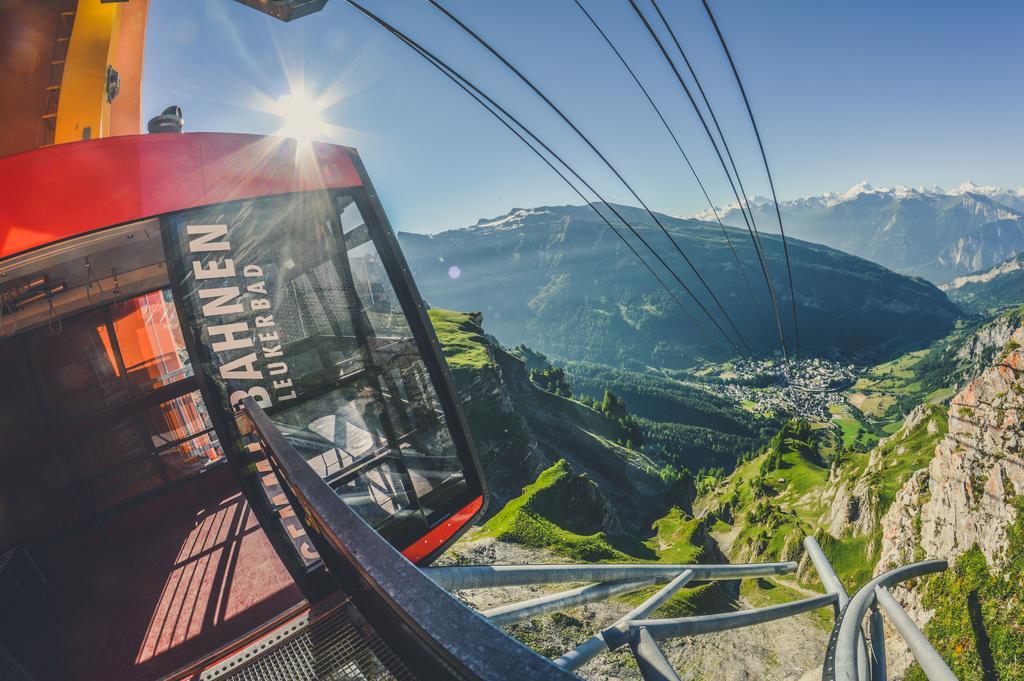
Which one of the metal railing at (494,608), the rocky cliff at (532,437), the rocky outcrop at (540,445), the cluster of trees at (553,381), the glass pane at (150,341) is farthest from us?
the cluster of trees at (553,381)

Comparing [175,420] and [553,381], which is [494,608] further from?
[553,381]

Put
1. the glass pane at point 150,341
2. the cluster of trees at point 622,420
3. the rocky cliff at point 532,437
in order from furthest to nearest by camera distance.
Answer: the cluster of trees at point 622,420
the rocky cliff at point 532,437
the glass pane at point 150,341

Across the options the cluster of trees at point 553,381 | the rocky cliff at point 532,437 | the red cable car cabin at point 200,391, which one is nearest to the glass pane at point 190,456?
the red cable car cabin at point 200,391

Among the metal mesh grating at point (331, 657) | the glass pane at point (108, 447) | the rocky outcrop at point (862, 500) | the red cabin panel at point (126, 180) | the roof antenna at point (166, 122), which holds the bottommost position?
the rocky outcrop at point (862, 500)

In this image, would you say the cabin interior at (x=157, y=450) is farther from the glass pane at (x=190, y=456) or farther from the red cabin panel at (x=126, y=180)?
the red cabin panel at (x=126, y=180)

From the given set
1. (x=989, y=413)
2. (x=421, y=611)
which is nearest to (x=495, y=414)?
(x=989, y=413)

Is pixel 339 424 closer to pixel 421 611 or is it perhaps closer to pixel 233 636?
pixel 233 636

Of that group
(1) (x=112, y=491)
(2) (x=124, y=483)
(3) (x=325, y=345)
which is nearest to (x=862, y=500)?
(3) (x=325, y=345)
